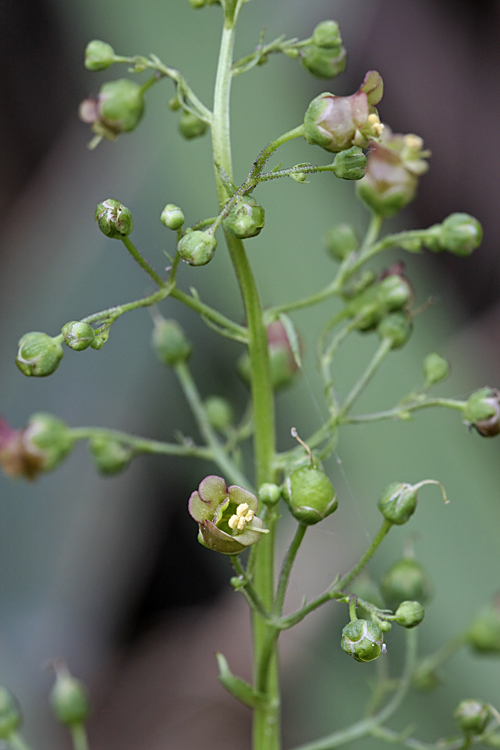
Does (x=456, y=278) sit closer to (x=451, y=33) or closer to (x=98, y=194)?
(x=451, y=33)

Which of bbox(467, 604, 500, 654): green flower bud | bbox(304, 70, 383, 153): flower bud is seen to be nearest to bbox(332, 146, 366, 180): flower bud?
bbox(304, 70, 383, 153): flower bud

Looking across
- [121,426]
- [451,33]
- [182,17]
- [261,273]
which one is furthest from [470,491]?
[451,33]

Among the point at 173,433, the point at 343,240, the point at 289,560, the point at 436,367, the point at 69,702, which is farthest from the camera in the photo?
the point at 173,433

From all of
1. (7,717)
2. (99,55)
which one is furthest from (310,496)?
(7,717)

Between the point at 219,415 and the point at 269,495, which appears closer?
the point at 269,495

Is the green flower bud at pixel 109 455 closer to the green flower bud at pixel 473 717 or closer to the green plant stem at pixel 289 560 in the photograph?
the green plant stem at pixel 289 560

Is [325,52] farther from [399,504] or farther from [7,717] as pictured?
[7,717]
